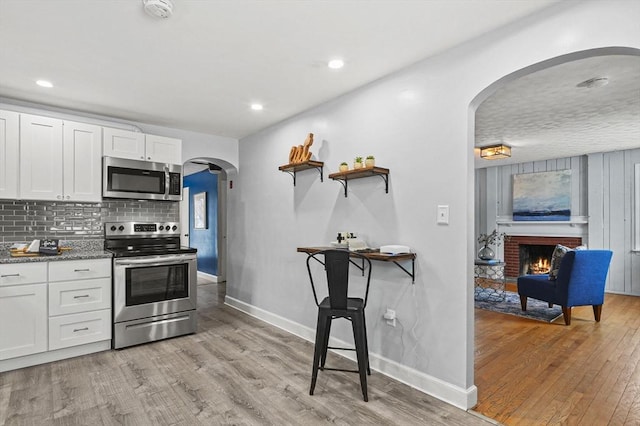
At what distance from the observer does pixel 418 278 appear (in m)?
2.63

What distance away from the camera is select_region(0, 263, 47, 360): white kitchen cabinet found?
113 inches

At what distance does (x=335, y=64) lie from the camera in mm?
2729

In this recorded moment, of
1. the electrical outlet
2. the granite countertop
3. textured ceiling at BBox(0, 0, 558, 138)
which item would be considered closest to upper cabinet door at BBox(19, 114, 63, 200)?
textured ceiling at BBox(0, 0, 558, 138)

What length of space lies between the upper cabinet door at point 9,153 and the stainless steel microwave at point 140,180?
2.30 feet

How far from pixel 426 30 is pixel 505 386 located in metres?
2.60

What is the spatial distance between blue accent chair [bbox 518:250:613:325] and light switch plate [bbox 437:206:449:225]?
2658 mm

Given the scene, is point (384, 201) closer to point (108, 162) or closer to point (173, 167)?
point (173, 167)

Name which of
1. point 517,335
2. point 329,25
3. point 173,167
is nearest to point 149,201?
point 173,167

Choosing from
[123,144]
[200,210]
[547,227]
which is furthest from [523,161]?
[123,144]

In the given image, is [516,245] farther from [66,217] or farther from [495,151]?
[66,217]

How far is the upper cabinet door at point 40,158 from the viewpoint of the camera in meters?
3.26

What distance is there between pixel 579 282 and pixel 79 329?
5364 mm

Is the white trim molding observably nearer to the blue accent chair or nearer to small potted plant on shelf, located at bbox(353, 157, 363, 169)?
the blue accent chair

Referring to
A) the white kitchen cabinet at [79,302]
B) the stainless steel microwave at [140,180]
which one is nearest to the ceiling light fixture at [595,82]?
the stainless steel microwave at [140,180]
